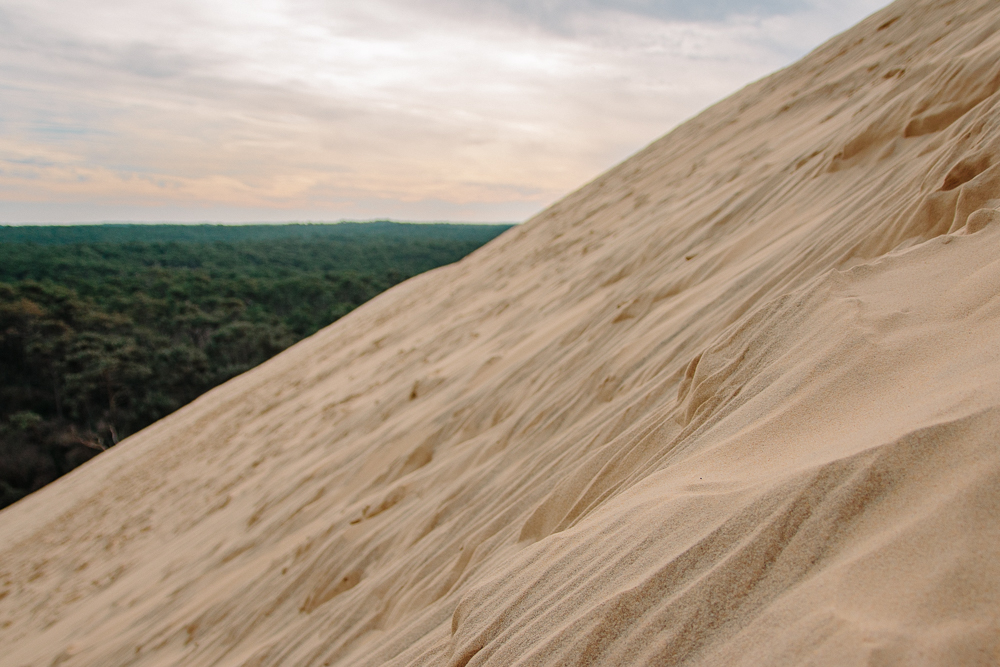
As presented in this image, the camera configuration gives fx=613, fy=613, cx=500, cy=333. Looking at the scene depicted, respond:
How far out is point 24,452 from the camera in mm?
18859

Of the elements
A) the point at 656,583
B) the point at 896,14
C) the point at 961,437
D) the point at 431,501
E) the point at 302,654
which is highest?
the point at 896,14

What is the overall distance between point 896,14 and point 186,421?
457 inches

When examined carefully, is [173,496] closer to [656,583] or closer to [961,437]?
[656,583]

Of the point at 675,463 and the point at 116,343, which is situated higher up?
the point at 116,343

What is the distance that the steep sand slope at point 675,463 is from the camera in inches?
39.2

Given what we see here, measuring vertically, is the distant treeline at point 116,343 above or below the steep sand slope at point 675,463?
above

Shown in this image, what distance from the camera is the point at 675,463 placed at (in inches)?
64.1

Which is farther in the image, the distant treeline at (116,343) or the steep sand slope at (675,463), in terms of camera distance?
the distant treeline at (116,343)

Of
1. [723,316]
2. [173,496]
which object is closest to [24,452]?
[173,496]

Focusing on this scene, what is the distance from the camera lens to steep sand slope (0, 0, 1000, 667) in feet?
3.26

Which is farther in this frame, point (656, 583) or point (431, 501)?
point (431, 501)

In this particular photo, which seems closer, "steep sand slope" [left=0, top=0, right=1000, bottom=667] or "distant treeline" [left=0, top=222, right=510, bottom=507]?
"steep sand slope" [left=0, top=0, right=1000, bottom=667]

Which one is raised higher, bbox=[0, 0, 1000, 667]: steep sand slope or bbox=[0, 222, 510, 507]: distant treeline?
bbox=[0, 222, 510, 507]: distant treeline

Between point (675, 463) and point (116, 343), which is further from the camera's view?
point (116, 343)
